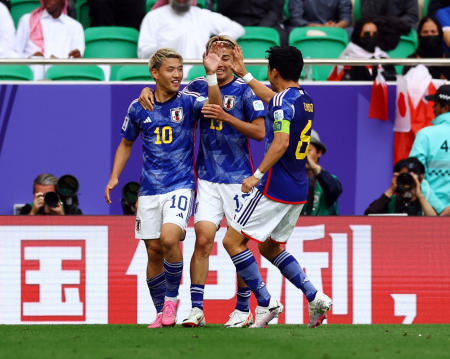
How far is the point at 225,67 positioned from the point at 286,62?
0.55 meters

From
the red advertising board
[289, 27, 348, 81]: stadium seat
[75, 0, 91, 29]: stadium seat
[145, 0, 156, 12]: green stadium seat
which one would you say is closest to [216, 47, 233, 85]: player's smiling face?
the red advertising board

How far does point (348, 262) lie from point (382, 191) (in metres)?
1.76

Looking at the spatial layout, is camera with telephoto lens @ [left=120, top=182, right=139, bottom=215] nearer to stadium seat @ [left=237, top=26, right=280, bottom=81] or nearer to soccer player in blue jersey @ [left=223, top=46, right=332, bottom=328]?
soccer player in blue jersey @ [left=223, top=46, right=332, bottom=328]

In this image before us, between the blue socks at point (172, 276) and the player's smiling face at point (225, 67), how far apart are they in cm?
150

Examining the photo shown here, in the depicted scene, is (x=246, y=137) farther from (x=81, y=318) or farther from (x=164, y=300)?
(x=81, y=318)

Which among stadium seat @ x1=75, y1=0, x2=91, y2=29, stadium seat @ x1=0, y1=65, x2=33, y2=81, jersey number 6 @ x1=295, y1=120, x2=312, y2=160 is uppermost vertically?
stadium seat @ x1=75, y1=0, x2=91, y2=29

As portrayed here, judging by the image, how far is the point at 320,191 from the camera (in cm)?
1001

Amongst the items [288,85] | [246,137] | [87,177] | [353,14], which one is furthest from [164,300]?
[353,14]

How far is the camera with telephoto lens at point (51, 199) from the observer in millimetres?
9680

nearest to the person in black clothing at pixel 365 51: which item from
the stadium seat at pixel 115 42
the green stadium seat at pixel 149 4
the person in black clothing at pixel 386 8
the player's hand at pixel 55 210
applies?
the person in black clothing at pixel 386 8

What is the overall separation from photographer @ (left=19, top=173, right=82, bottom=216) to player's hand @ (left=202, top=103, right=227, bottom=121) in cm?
291

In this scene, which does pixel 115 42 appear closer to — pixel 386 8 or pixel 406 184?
pixel 386 8

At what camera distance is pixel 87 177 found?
1114 cm

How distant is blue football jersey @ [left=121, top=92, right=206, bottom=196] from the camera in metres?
7.55
